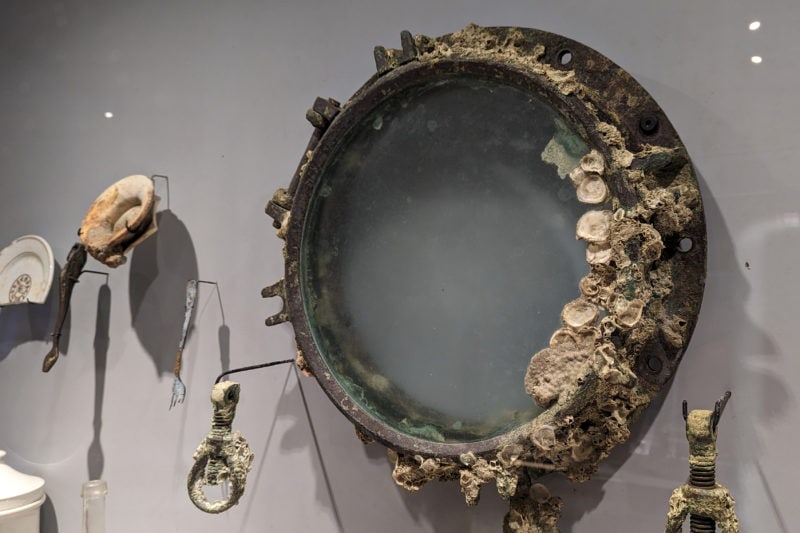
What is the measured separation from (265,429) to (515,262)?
0.53m

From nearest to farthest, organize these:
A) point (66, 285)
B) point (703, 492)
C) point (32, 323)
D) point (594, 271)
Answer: point (703, 492), point (594, 271), point (66, 285), point (32, 323)

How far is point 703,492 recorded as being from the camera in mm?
691

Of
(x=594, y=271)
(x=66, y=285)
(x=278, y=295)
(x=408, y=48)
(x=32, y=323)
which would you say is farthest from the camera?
(x=32, y=323)

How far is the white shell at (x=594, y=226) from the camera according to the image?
817 mm

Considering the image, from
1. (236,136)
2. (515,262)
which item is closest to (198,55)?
(236,136)

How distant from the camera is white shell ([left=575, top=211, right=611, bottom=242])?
2.68 feet

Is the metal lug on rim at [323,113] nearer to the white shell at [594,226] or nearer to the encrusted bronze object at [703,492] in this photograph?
→ the white shell at [594,226]

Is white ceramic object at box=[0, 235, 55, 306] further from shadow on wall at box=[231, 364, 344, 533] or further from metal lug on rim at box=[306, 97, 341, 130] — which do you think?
metal lug on rim at box=[306, 97, 341, 130]

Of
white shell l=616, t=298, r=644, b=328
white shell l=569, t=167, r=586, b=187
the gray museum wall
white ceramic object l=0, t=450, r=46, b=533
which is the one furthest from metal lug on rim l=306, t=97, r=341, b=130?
white ceramic object l=0, t=450, r=46, b=533

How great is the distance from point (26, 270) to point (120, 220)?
315mm

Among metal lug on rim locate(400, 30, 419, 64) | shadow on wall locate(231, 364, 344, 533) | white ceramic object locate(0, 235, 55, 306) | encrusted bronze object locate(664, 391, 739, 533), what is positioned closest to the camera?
encrusted bronze object locate(664, 391, 739, 533)

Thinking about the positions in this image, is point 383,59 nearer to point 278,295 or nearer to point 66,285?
point 278,295

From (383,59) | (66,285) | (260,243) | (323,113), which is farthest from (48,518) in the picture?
(383,59)

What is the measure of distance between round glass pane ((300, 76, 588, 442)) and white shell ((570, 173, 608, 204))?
17mm
